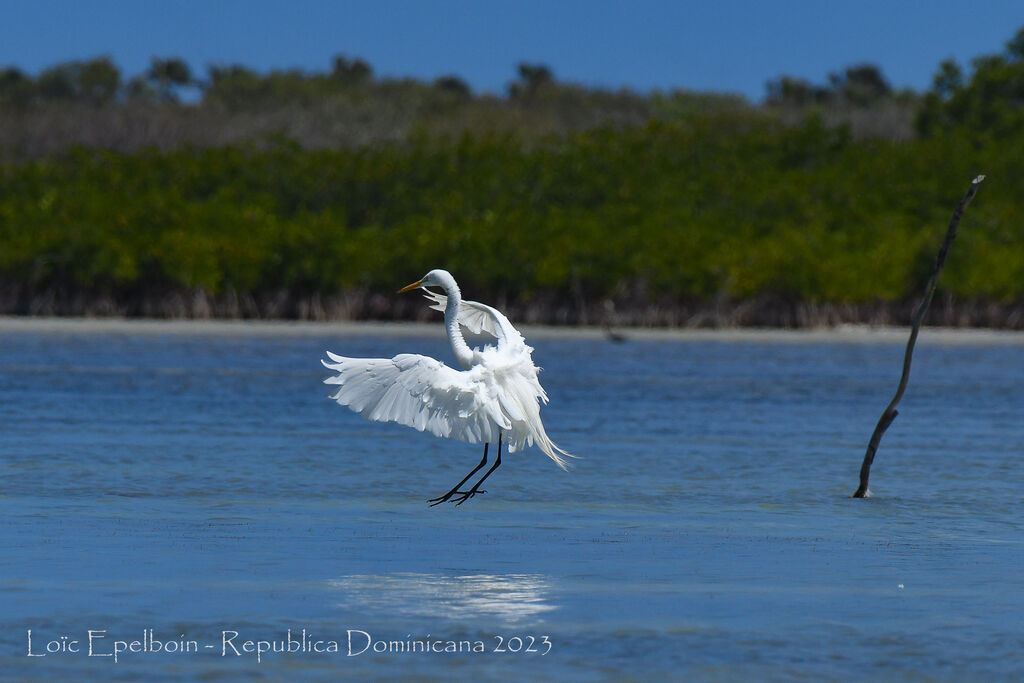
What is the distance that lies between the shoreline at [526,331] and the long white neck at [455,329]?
2144 centimetres

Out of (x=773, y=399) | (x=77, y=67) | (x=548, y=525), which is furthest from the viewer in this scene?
(x=77, y=67)

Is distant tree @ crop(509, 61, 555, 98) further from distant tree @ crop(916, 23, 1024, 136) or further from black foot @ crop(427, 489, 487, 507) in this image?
black foot @ crop(427, 489, 487, 507)

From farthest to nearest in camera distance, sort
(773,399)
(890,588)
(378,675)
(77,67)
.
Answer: (77,67) → (773,399) → (890,588) → (378,675)

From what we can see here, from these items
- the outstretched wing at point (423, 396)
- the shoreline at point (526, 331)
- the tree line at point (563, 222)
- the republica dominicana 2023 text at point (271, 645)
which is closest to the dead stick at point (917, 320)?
the outstretched wing at point (423, 396)

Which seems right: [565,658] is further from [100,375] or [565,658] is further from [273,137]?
[273,137]

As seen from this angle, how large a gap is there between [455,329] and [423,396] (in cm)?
85

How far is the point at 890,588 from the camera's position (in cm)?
821

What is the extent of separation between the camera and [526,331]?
36.4m

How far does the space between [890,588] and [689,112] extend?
225 feet

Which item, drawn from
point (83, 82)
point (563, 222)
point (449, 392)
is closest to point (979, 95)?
point (563, 222)

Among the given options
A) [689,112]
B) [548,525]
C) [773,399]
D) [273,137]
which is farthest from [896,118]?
[548,525]

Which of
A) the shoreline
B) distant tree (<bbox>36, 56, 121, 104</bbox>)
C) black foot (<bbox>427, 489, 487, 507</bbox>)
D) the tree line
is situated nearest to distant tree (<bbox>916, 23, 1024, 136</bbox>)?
the tree line

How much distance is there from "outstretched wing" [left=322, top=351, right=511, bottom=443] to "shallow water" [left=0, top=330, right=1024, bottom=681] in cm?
56

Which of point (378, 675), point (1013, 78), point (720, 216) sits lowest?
point (378, 675)
